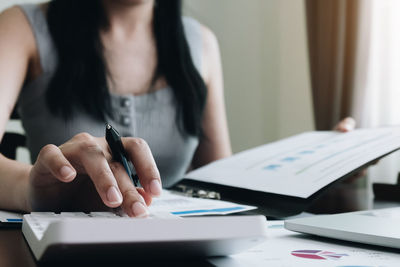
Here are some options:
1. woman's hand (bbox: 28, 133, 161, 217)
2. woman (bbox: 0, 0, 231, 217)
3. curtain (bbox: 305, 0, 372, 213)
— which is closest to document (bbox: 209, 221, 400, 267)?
woman's hand (bbox: 28, 133, 161, 217)

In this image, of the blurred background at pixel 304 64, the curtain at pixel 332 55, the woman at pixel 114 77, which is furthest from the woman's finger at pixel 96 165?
the curtain at pixel 332 55

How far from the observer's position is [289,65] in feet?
7.93

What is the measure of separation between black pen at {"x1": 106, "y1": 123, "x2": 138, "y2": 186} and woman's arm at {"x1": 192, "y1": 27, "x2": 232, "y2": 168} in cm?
82

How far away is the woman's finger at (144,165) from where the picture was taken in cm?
47

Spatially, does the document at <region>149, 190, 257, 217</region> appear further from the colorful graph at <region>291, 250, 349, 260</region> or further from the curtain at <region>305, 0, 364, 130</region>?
the curtain at <region>305, 0, 364, 130</region>

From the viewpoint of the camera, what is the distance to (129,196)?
0.43 meters

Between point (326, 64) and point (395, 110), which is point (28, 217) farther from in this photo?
point (326, 64)

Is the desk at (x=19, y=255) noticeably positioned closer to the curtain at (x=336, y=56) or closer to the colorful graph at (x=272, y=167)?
the colorful graph at (x=272, y=167)

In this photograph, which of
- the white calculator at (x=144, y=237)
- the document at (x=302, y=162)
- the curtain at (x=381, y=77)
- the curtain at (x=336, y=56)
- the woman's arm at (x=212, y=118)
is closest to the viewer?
the white calculator at (x=144, y=237)

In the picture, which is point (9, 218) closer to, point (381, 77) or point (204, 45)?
point (204, 45)

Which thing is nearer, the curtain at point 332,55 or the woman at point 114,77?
the woman at point 114,77

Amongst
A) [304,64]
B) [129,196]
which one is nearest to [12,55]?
[129,196]

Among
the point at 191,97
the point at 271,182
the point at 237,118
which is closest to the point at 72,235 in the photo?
the point at 271,182

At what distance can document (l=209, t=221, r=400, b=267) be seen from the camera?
335mm
